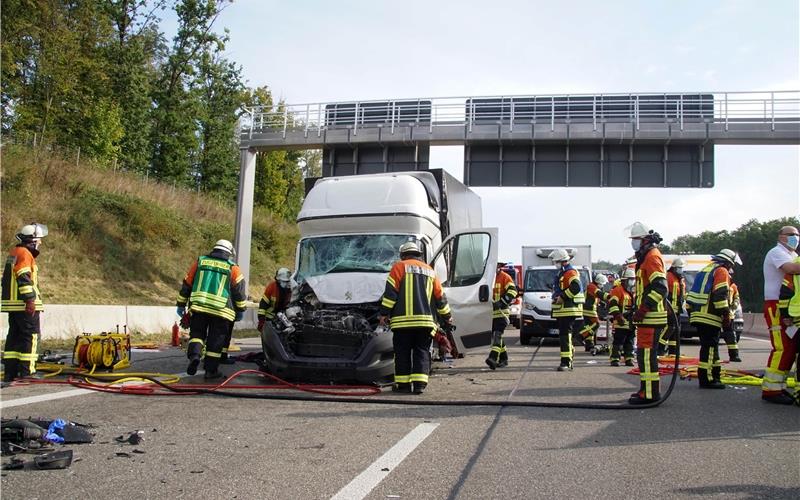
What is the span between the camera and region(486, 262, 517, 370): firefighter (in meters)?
11.2

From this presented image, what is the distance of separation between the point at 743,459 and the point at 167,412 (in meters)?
4.99

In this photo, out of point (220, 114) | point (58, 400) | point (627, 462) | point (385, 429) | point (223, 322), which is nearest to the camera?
point (627, 462)

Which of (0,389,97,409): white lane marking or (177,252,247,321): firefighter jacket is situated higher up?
(177,252,247,321): firefighter jacket

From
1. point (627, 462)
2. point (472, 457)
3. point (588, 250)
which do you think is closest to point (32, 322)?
point (472, 457)

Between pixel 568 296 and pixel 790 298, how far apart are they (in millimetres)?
3884

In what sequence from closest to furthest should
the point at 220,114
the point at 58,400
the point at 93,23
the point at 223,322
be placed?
the point at 58,400, the point at 223,322, the point at 93,23, the point at 220,114

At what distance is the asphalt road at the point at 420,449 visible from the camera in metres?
4.07

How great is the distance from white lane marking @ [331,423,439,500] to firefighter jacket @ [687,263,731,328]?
443 centimetres

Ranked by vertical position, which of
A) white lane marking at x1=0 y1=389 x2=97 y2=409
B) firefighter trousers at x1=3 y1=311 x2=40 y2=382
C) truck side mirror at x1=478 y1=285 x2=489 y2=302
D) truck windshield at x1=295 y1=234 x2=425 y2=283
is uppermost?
truck windshield at x1=295 y1=234 x2=425 y2=283

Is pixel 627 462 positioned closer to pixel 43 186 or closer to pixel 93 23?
pixel 43 186

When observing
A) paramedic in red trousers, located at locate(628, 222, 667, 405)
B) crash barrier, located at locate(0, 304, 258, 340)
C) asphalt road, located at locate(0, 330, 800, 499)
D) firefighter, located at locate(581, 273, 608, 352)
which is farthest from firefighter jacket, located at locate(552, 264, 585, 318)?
crash barrier, located at locate(0, 304, 258, 340)

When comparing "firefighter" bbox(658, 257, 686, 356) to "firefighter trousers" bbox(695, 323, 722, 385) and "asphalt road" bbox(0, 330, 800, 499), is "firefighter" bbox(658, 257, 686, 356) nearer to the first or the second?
"firefighter trousers" bbox(695, 323, 722, 385)

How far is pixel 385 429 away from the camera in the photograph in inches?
231

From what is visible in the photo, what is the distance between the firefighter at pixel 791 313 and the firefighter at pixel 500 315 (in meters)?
4.52
